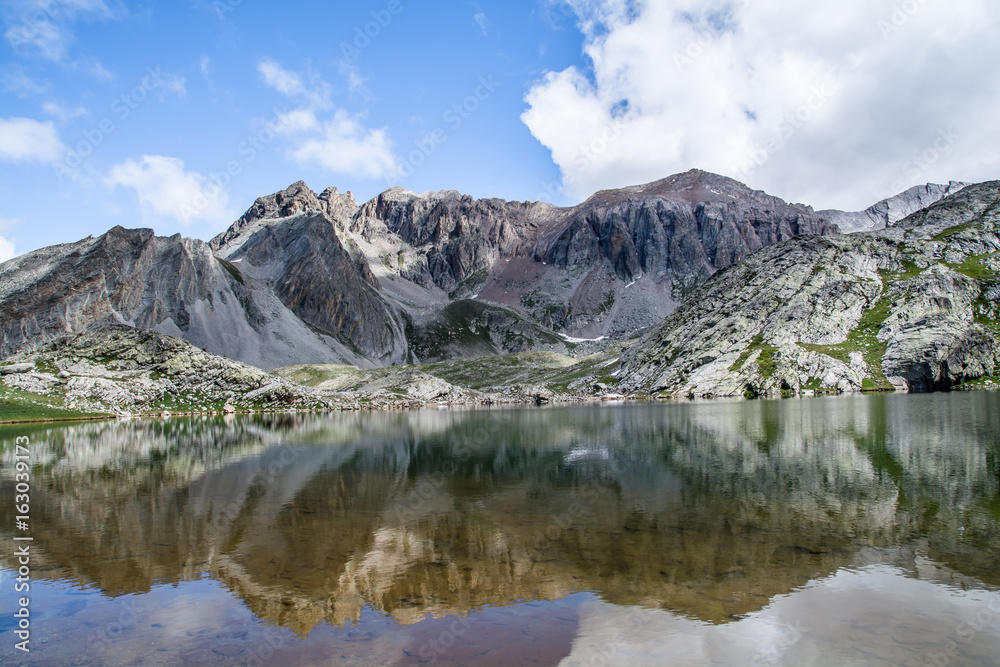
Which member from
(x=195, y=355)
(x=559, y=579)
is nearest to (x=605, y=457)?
(x=559, y=579)

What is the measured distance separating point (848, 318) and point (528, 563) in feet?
491

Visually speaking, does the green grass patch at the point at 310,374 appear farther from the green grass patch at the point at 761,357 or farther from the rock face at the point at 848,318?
the green grass patch at the point at 761,357

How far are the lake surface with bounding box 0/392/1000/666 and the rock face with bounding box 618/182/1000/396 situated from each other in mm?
101051

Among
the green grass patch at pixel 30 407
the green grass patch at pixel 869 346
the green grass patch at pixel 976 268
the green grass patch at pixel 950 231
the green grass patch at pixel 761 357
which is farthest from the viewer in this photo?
the green grass patch at pixel 950 231

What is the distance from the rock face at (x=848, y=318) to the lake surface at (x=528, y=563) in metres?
101

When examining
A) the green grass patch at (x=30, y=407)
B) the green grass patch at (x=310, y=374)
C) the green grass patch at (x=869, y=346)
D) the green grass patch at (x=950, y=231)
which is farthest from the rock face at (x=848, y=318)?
the green grass patch at (x=30, y=407)

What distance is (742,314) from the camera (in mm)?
149125

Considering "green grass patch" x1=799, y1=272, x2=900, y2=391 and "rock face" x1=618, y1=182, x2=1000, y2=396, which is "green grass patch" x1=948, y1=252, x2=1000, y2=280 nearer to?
"rock face" x1=618, y1=182, x2=1000, y2=396

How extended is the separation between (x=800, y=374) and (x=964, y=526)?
388ft

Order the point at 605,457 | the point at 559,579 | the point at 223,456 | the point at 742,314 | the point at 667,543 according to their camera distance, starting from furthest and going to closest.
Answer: the point at 742,314 < the point at 223,456 < the point at 605,457 < the point at 667,543 < the point at 559,579

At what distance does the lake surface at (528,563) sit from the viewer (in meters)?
10.7

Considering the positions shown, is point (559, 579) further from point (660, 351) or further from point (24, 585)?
point (660, 351)

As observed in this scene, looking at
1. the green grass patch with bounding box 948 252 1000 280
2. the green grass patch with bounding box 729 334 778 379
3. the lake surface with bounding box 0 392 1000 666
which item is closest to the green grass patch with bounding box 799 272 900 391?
the green grass patch with bounding box 729 334 778 379

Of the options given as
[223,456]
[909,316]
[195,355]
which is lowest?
[223,456]
